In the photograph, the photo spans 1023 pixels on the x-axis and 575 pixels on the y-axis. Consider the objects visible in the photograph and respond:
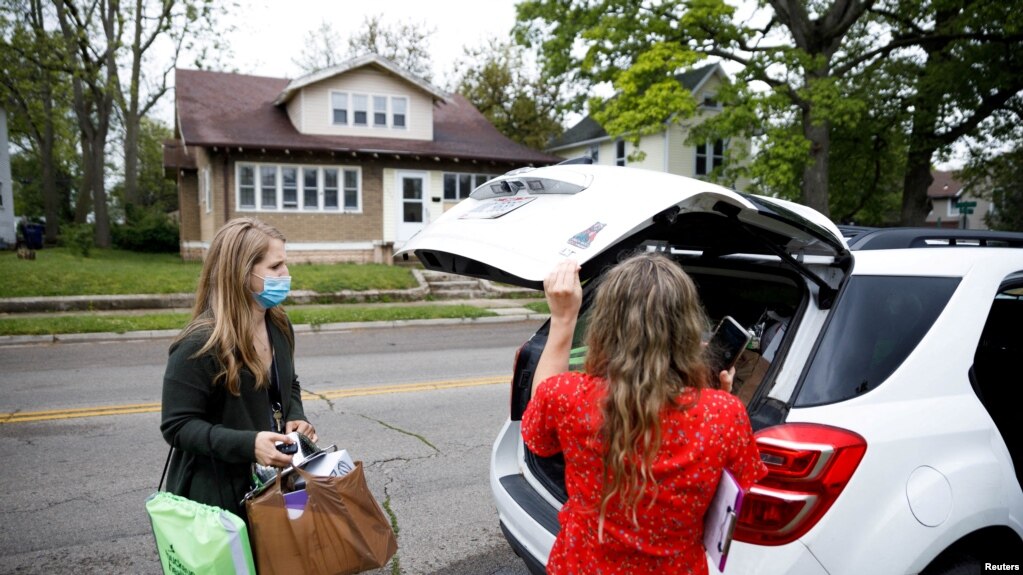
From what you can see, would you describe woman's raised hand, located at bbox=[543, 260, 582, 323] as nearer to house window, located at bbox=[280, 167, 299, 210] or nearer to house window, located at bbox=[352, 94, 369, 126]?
house window, located at bbox=[280, 167, 299, 210]

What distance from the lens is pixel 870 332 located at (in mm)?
2311

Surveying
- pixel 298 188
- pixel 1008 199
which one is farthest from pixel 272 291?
pixel 1008 199

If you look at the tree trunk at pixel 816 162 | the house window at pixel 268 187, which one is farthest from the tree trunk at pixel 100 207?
the tree trunk at pixel 816 162

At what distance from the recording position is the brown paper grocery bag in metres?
2.12

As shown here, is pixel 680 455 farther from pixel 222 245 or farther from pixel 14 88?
pixel 14 88

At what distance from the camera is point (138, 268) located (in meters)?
18.0

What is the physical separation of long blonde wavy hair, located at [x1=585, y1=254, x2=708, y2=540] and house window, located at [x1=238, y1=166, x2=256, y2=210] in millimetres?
22051

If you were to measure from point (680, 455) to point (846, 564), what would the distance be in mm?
845

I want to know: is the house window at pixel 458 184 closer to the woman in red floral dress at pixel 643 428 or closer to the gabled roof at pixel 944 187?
the woman in red floral dress at pixel 643 428

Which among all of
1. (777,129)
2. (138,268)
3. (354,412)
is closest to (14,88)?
(138,268)

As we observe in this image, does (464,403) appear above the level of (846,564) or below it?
below

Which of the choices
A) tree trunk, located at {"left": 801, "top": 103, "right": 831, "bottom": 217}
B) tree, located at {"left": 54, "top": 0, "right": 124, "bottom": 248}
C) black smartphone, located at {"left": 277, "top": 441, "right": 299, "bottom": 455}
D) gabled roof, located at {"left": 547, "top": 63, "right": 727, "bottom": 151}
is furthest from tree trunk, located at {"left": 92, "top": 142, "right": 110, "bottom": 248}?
black smartphone, located at {"left": 277, "top": 441, "right": 299, "bottom": 455}

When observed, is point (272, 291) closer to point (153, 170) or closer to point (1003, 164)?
point (1003, 164)

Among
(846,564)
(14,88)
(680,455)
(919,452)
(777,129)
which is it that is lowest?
(846,564)
